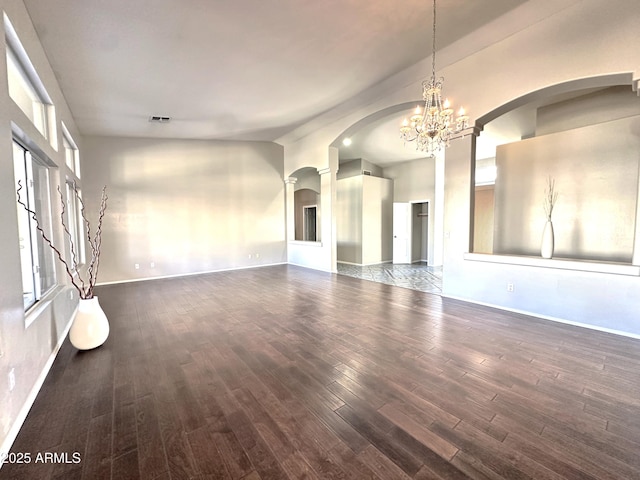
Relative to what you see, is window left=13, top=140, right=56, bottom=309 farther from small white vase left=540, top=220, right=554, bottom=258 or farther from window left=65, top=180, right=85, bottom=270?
small white vase left=540, top=220, right=554, bottom=258

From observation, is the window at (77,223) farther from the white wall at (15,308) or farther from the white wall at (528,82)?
the white wall at (528,82)

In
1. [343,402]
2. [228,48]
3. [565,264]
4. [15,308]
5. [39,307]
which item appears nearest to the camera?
[15,308]

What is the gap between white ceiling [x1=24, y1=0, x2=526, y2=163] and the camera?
312cm

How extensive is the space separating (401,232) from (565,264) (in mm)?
5759

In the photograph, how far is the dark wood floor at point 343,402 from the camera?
5.12 ft

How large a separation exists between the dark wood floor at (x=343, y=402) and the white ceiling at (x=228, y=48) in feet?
12.1

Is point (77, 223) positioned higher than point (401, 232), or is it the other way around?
point (77, 223)

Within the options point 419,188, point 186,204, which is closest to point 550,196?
point 419,188

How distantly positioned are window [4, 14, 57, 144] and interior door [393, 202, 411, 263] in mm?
8395

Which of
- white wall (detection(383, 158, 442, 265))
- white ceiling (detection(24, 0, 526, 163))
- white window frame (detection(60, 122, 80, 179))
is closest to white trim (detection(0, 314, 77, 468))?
white ceiling (detection(24, 0, 526, 163))

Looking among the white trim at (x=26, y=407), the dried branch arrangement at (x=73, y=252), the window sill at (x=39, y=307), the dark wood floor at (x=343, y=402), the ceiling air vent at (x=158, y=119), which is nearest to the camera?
the dark wood floor at (x=343, y=402)

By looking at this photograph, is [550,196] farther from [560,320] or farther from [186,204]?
[186,204]

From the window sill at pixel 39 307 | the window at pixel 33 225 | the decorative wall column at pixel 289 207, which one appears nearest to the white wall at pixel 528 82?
the decorative wall column at pixel 289 207

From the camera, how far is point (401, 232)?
930 cm
